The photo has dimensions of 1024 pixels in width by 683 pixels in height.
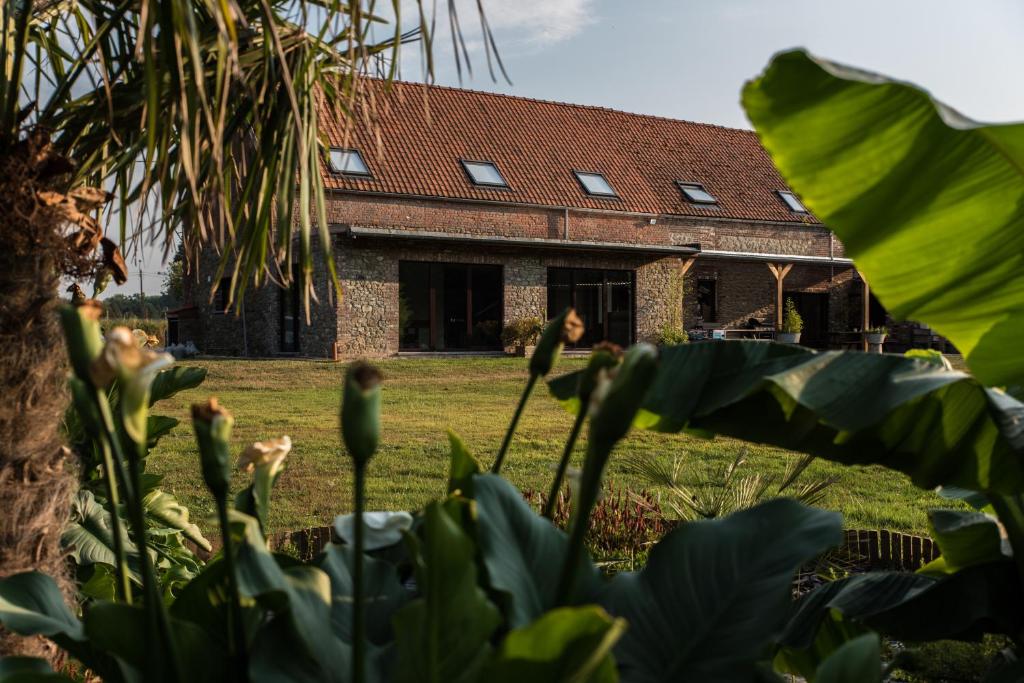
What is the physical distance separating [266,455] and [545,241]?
58.7 feet

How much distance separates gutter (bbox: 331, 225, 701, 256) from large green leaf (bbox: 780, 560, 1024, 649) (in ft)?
49.9

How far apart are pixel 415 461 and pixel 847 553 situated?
3.96 meters

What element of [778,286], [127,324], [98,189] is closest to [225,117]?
[98,189]

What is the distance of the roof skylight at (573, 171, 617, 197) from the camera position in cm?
2053

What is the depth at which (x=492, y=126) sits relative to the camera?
20969mm

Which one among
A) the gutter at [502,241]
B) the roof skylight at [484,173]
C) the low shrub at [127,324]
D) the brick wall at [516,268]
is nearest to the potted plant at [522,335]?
the brick wall at [516,268]

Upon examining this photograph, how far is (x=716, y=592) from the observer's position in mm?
1048

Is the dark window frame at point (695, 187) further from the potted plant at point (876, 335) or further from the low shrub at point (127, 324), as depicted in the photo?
the low shrub at point (127, 324)

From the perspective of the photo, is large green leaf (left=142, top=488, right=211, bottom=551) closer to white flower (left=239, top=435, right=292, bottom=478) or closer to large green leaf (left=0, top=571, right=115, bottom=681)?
large green leaf (left=0, top=571, right=115, bottom=681)

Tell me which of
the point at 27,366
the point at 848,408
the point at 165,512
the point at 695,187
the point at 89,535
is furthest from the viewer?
the point at 695,187

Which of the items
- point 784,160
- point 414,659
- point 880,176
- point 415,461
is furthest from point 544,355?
point 415,461

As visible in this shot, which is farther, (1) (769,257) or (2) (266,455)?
(1) (769,257)

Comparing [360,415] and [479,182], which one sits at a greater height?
[479,182]

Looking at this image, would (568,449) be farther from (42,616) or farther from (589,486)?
(42,616)
